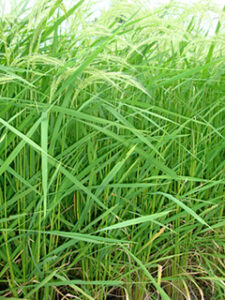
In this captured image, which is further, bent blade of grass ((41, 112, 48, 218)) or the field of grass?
the field of grass

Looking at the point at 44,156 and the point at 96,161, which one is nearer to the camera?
the point at 44,156

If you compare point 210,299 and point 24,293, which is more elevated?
point 24,293

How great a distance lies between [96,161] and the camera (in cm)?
104

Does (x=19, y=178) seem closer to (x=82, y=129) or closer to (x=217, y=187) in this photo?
(x=82, y=129)

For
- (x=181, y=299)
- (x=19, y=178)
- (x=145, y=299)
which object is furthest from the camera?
(x=181, y=299)

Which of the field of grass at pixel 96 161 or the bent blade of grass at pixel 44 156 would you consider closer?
the bent blade of grass at pixel 44 156

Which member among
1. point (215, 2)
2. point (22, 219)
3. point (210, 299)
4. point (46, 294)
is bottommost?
point (210, 299)

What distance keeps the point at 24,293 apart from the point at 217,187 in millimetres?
651

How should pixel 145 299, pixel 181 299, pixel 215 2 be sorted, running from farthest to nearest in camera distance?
pixel 215 2
pixel 181 299
pixel 145 299

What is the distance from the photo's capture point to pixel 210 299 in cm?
140

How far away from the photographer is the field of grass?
997 millimetres

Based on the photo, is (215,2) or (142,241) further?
(215,2)

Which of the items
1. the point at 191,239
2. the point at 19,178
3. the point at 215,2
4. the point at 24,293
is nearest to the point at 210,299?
the point at 191,239

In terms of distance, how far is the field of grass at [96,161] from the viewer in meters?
1.00
